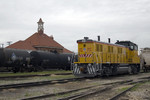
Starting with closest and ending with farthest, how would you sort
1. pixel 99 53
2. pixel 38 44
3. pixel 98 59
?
pixel 98 59 < pixel 99 53 < pixel 38 44

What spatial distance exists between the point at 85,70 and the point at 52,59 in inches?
479

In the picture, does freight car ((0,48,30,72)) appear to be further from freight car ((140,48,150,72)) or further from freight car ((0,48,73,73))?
freight car ((140,48,150,72))

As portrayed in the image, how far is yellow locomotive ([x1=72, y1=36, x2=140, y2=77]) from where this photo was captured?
1429cm

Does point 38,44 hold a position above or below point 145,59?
above

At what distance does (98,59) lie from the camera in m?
14.8

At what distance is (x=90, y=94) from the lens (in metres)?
7.70

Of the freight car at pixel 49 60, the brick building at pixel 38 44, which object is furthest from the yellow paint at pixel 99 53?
the brick building at pixel 38 44

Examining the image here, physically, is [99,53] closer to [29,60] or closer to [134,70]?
[134,70]

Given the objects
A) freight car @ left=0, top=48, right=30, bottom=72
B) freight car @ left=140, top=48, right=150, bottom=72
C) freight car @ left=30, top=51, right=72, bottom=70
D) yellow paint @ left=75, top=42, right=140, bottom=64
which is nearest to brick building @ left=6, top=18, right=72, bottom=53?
freight car @ left=30, top=51, right=72, bottom=70

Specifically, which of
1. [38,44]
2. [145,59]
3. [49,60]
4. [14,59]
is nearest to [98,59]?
[14,59]

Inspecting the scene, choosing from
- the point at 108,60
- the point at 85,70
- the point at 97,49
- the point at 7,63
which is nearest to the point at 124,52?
the point at 108,60

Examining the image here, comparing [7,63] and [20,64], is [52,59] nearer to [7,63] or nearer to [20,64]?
[20,64]

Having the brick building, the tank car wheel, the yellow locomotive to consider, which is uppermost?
the brick building

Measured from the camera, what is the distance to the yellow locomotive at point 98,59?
14.3 metres
